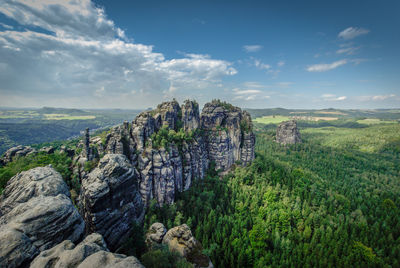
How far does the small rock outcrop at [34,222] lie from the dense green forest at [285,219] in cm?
2512

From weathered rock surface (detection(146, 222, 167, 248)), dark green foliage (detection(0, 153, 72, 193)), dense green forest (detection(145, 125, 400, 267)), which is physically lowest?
dense green forest (detection(145, 125, 400, 267))

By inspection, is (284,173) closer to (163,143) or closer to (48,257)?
(163,143)

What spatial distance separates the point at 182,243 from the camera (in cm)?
2577

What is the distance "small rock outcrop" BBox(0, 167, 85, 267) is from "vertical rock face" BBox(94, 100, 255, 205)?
77.9 feet

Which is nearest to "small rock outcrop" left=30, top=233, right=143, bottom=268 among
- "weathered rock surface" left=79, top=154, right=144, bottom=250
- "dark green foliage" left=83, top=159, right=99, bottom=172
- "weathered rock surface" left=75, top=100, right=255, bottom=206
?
"weathered rock surface" left=79, top=154, right=144, bottom=250

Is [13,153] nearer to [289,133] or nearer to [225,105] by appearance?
[225,105]

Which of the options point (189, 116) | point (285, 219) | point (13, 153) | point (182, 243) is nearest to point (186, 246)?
point (182, 243)

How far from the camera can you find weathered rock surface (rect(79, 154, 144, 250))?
66.3 ft

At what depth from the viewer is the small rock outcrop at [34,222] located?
12312 mm

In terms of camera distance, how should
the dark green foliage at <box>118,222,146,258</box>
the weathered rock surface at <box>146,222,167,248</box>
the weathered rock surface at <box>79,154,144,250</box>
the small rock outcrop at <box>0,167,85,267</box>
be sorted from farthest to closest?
the weathered rock surface at <box>146,222,167,248</box>, the dark green foliage at <box>118,222,146,258</box>, the weathered rock surface at <box>79,154,144,250</box>, the small rock outcrop at <box>0,167,85,267</box>

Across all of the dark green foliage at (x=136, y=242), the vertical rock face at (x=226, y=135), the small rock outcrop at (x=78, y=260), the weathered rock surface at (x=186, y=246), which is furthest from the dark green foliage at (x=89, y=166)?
the vertical rock face at (x=226, y=135)

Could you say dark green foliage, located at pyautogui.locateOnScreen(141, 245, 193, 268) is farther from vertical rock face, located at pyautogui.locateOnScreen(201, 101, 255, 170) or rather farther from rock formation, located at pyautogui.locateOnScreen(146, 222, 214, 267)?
vertical rock face, located at pyautogui.locateOnScreen(201, 101, 255, 170)

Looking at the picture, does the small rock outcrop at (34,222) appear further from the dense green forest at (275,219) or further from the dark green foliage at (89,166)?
the dark green foliage at (89,166)

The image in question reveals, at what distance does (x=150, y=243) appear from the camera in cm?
2697
